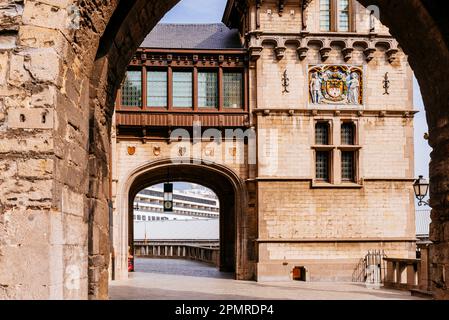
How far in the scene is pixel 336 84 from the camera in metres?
20.1

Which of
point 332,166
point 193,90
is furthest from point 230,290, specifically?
point 193,90

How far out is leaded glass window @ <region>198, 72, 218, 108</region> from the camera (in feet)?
66.3

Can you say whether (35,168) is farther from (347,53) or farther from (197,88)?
(347,53)

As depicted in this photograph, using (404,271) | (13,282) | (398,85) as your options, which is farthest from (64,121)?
(398,85)

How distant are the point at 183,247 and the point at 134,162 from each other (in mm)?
18812

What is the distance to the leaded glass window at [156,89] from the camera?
2008 cm

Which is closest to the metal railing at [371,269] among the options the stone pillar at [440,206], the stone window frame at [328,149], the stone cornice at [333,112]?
the stone window frame at [328,149]

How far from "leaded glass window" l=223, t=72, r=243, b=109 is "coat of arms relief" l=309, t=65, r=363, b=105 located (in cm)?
218

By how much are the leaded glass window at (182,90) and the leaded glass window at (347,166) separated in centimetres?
502

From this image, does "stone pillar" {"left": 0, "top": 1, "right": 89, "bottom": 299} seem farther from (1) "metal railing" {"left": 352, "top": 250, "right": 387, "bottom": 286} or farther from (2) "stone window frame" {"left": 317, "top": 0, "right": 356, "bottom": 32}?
(2) "stone window frame" {"left": 317, "top": 0, "right": 356, "bottom": 32}

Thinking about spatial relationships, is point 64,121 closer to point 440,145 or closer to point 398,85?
point 440,145

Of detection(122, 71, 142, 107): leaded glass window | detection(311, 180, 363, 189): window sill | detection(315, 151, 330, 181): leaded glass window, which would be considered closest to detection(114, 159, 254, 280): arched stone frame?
detection(122, 71, 142, 107): leaded glass window

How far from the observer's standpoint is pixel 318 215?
19.5m

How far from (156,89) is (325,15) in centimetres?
578
